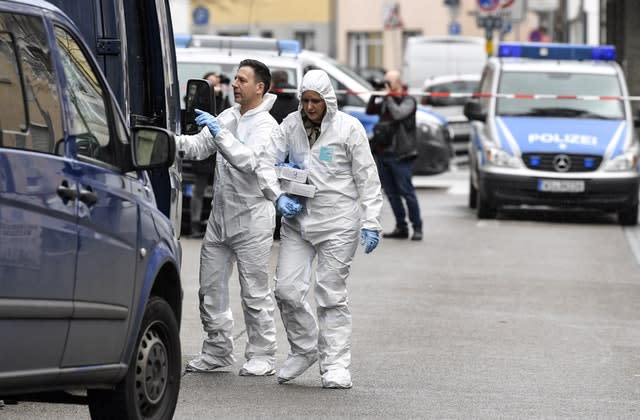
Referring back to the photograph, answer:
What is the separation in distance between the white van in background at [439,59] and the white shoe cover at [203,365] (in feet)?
92.8

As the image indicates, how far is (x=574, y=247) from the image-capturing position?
56.1ft

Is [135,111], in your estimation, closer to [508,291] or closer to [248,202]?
[248,202]

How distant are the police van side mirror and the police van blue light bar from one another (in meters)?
1.49

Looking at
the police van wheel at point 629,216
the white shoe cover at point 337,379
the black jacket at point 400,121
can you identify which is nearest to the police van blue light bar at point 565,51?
the police van wheel at point 629,216

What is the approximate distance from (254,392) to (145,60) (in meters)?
2.05

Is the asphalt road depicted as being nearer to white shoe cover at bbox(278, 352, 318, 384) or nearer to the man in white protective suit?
white shoe cover at bbox(278, 352, 318, 384)

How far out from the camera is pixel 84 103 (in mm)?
6363

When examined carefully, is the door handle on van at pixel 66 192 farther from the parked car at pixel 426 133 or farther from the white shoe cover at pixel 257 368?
the parked car at pixel 426 133

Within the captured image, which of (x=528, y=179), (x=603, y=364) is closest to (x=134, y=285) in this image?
(x=603, y=364)

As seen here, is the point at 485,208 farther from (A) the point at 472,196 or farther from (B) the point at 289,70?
(B) the point at 289,70

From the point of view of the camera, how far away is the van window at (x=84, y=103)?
6199mm

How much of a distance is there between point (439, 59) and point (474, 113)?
17.4m

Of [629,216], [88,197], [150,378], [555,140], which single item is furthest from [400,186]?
[88,197]

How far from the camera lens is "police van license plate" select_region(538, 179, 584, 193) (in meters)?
19.5
